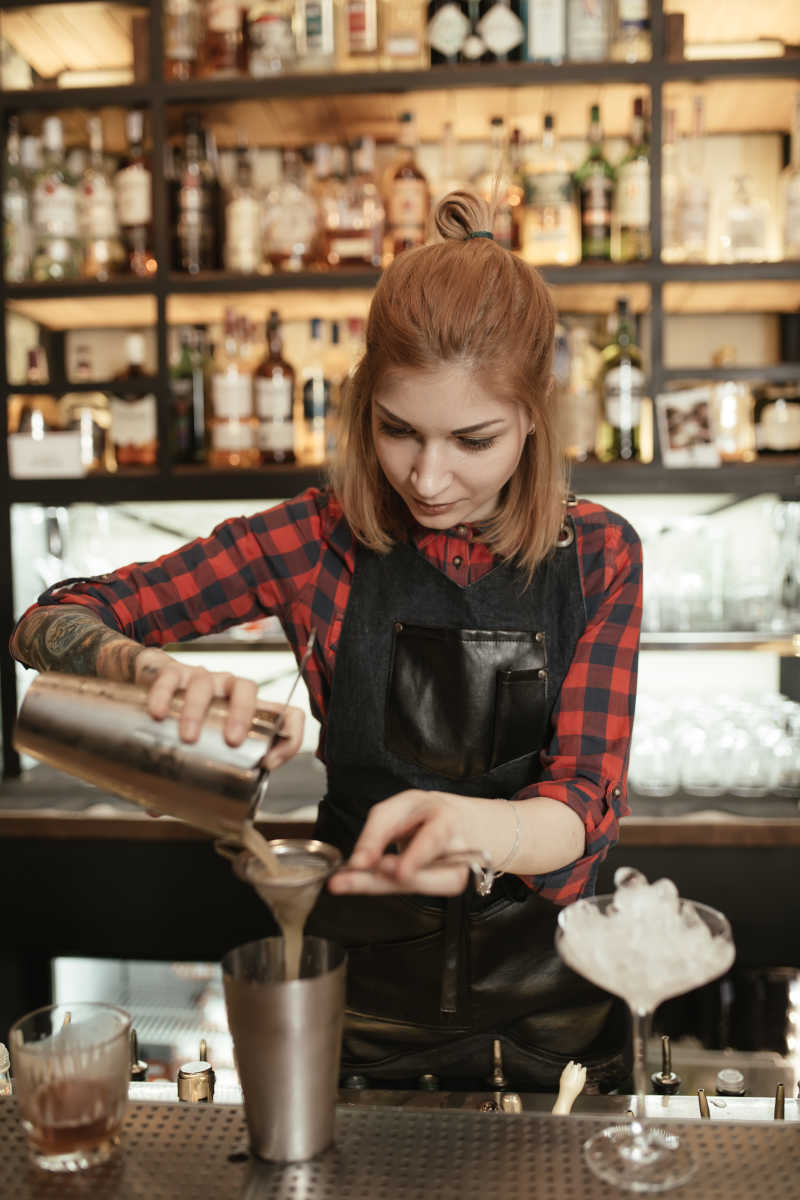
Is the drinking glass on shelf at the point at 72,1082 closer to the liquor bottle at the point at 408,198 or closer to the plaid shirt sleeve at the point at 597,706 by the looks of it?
the plaid shirt sleeve at the point at 597,706

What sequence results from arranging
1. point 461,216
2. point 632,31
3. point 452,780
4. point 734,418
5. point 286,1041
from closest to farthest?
point 286,1041 < point 461,216 < point 452,780 < point 632,31 < point 734,418

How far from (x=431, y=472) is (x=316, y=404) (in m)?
1.48

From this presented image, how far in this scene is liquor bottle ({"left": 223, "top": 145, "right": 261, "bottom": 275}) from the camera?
2564mm

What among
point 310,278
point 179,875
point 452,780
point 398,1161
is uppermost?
point 310,278

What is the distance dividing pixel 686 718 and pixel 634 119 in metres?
1.37

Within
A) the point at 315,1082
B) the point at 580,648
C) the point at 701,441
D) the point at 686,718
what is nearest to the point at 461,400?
the point at 580,648

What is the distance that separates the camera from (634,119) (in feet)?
8.11

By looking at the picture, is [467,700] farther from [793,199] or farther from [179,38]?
[179,38]

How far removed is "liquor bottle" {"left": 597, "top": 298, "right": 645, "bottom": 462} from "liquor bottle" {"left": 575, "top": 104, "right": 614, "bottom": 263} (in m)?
0.13

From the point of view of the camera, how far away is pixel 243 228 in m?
2.56

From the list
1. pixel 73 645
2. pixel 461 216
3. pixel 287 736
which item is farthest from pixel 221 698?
pixel 461 216

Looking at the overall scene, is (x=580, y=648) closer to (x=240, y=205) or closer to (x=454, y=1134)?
(x=454, y=1134)

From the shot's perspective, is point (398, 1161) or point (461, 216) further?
point (461, 216)

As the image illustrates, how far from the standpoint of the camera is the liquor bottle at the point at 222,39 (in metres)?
2.54
